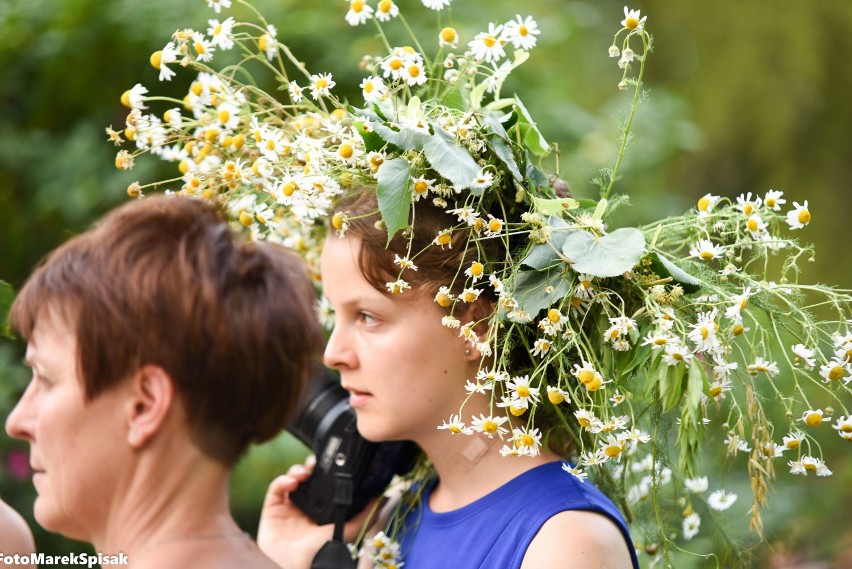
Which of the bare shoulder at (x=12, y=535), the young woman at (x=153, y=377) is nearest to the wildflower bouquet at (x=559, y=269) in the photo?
the young woman at (x=153, y=377)

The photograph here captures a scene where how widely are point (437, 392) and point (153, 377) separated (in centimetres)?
65

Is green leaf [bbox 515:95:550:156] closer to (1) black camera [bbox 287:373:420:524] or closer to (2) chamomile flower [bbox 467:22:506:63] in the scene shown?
(2) chamomile flower [bbox 467:22:506:63]

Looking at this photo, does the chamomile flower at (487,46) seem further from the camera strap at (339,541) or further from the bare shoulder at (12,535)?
the bare shoulder at (12,535)

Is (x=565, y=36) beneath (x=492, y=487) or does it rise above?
above

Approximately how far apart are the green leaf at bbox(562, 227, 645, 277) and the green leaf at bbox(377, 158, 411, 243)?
0.90 ft

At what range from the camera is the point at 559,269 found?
1.63 metres

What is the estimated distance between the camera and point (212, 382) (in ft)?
4.18

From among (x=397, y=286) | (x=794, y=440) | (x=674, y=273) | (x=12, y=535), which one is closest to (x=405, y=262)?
(x=397, y=286)

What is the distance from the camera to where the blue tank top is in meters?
1.73

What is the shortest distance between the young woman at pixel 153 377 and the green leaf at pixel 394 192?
300 mm

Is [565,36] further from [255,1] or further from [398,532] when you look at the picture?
[398,532]

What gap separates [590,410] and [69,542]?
2.44 meters

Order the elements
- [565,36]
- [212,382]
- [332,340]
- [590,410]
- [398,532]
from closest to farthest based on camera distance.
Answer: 1. [212,382]
2. [590,410]
3. [332,340]
4. [398,532]
5. [565,36]

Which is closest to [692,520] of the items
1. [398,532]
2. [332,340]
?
[398,532]
